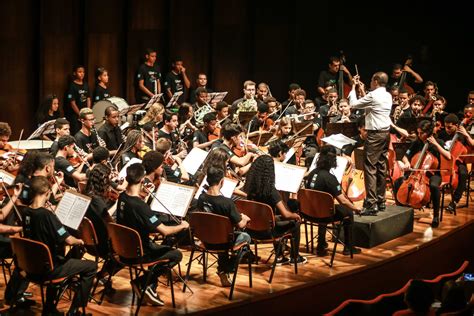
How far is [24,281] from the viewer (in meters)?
6.21

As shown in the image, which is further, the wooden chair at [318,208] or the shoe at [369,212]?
the shoe at [369,212]

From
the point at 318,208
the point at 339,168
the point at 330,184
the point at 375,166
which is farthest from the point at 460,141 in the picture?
the point at 318,208

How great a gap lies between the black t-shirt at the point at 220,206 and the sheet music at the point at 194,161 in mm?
1387

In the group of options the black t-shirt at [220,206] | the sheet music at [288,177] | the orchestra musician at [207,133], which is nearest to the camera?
the black t-shirt at [220,206]

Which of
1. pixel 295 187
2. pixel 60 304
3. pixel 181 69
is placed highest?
pixel 181 69

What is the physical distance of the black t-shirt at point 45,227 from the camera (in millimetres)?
5668

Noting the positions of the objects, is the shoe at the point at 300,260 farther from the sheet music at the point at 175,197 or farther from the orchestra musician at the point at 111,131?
the orchestra musician at the point at 111,131

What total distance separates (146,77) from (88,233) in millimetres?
7456

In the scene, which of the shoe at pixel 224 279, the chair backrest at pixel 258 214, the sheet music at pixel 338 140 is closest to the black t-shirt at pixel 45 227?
the shoe at pixel 224 279

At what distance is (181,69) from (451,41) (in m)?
5.61

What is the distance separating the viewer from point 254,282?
23.2 ft

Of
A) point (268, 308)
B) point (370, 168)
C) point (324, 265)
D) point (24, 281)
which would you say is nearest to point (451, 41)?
point (370, 168)

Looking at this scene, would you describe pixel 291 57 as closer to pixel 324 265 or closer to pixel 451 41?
pixel 451 41

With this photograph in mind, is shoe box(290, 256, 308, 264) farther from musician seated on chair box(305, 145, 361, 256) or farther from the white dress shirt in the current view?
the white dress shirt
